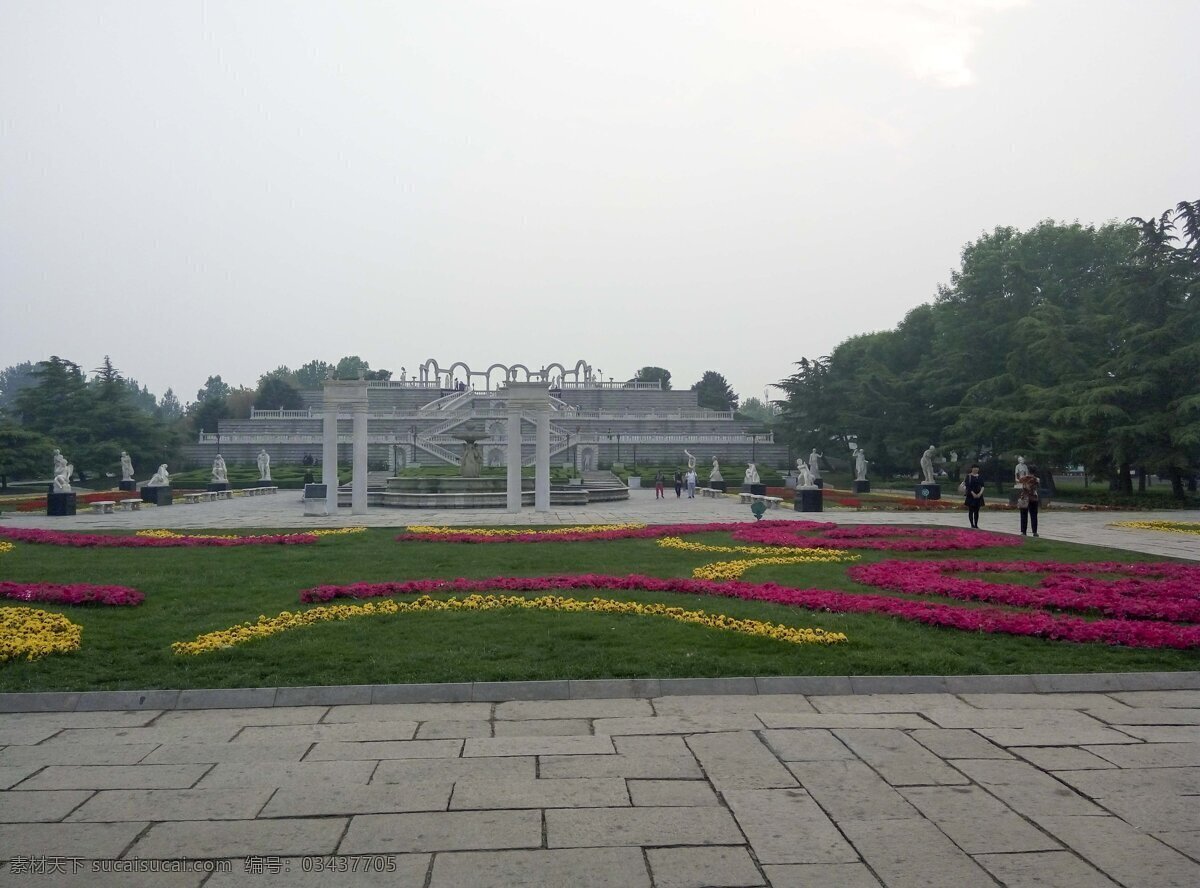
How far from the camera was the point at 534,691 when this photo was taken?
24.4 ft

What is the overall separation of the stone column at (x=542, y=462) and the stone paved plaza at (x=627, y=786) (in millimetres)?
20200

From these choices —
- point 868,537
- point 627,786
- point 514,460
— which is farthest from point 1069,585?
point 514,460

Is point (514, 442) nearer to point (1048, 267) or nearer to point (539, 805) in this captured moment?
point (539, 805)

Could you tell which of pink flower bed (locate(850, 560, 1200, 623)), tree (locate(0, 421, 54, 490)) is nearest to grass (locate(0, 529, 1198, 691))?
pink flower bed (locate(850, 560, 1200, 623))

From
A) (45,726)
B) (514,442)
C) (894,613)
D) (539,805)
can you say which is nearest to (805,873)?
(539,805)

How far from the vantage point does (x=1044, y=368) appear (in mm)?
39594

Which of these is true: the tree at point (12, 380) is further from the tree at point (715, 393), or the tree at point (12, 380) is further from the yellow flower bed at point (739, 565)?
the yellow flower bed at point (739, 565)

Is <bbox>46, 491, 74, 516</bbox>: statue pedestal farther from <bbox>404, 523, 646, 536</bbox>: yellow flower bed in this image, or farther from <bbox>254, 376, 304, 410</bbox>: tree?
<bbox>254, 376, 304, 410</bbox>: tree

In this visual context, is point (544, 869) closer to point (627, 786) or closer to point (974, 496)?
point (627, 786)

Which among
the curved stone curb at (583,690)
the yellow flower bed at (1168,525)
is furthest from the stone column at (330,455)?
the yellow flower bed at (1168,525)

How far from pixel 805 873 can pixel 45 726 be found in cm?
577

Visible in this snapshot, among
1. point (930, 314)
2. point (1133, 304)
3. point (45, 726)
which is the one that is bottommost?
point (45, 726)

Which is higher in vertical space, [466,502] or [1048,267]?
[1048,267]

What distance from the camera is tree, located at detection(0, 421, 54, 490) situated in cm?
4194
